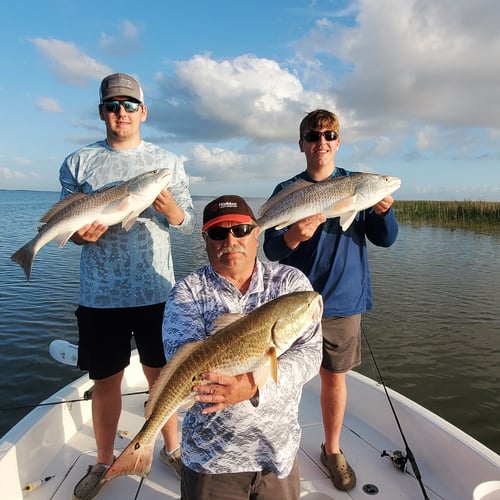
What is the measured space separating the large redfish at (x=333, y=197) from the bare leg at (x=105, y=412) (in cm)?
221

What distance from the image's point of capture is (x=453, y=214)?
43312mm

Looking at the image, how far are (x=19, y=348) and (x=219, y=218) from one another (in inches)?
391

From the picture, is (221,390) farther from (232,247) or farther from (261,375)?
(232,247)

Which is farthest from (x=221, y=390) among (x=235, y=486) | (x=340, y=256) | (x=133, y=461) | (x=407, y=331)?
(x=407, y=331)

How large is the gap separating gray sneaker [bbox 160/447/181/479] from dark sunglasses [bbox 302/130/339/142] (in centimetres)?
343

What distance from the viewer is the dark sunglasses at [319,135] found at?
12.3ft

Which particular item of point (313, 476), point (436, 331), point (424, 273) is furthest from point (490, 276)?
point (313, 476)

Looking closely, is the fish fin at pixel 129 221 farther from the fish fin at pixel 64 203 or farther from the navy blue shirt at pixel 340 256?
the navy blue shirt at pixel 340 256

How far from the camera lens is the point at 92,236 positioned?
139 inches

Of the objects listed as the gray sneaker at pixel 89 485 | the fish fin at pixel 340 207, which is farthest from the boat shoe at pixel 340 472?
the fish fin at pixel 340 207

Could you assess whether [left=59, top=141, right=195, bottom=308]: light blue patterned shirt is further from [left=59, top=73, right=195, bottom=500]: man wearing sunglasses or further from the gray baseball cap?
the gray baseball cap

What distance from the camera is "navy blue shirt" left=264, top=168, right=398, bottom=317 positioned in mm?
3732

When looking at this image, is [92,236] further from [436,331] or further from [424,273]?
[424,273]

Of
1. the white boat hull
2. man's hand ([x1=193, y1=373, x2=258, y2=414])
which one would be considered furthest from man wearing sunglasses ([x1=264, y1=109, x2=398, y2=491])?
man's hand ([x1=193, y1=373, x2=258, y2=414])
